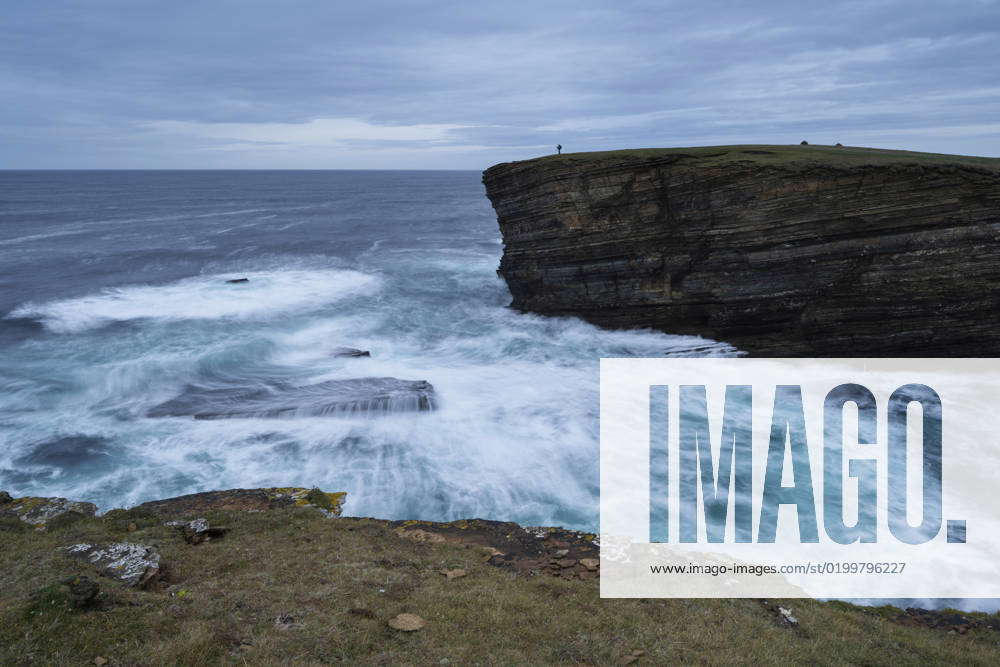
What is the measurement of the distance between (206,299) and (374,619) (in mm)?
34781

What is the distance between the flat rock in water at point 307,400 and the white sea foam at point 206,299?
1253cm

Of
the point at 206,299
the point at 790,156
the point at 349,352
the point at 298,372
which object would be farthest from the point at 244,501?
the point at 206,299

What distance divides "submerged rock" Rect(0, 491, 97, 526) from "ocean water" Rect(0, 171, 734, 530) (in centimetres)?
207

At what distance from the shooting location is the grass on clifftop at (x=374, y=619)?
7.68m

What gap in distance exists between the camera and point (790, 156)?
2655 cm

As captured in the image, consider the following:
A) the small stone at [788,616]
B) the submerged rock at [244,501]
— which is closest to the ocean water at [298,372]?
the submerged rock at [244,501]

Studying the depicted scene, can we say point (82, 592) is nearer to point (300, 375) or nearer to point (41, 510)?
point (41, 510)

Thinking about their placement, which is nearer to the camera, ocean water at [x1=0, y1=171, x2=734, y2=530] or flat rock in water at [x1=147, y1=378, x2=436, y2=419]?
ocean water at [x1=0, y1=171, x2=734, y2=530]

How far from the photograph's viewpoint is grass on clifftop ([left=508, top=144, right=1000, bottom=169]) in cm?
2496

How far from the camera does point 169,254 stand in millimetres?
53000

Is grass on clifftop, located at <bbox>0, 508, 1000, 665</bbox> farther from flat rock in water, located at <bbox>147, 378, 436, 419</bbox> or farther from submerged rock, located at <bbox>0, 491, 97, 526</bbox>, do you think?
flat rock in water, located at <bbox>147, 378, 436, 419</bbox>

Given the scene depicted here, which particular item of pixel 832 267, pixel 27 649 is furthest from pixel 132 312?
pixel 832 267

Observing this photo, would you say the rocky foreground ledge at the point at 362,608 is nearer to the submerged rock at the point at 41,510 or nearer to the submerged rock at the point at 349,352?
the submerged rock at the point at 41,510

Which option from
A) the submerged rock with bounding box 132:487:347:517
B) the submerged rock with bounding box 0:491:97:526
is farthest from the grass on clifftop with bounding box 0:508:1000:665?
the submerged rock with bounding box 132:487:347:517
